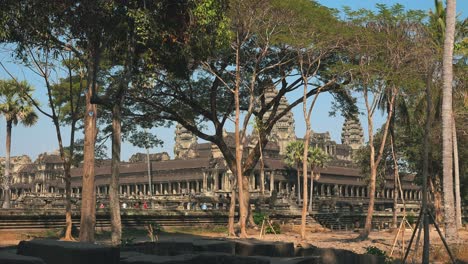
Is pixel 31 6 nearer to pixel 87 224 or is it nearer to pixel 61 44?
pixel 61 44

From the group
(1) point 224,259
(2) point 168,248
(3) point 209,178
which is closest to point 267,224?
(2) point 168,248

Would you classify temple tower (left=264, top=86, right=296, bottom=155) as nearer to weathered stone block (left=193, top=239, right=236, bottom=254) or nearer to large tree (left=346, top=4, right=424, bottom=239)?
large tree (left=346, top=4, right=424, bottom=239)

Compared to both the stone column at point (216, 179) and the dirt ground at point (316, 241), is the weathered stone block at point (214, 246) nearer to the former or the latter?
the dirt ground at point (316, 241)

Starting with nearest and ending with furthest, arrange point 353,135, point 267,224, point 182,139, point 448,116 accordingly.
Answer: point 448,116, point 267,224, point 182,139, point 353,135

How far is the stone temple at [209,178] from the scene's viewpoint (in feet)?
286

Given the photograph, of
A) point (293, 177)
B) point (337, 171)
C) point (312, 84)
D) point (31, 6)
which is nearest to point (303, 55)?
point (312, 84)

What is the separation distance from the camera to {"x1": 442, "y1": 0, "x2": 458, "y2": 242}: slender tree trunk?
2123 centimetres

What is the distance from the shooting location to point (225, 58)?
34.5m

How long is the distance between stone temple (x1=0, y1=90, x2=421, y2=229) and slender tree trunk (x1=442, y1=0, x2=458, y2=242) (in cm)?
4033

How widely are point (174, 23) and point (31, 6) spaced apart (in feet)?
13.7

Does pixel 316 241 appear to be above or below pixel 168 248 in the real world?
below

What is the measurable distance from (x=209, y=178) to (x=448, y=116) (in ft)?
237

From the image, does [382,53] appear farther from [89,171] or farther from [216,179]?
[216,179]

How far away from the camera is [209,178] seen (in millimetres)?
92438
